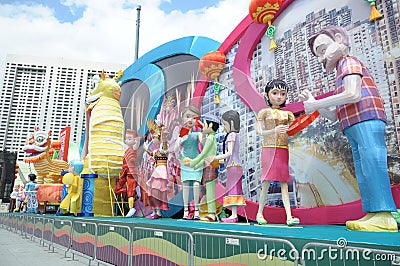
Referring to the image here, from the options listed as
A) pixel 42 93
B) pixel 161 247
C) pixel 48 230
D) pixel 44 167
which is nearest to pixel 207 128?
pixel 161 247

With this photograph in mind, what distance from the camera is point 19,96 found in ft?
95.1

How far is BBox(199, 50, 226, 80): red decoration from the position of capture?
5258mm

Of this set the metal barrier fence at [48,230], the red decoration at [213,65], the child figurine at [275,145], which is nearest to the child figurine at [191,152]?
the child figurine at [275,145]

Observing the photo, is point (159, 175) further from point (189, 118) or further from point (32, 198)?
point (32, 198)

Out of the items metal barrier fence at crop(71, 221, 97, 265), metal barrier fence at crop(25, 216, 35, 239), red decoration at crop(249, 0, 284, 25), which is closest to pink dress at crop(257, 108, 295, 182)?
red decoration at crop(249, 0, 284, 25)

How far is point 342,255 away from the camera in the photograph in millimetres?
1516

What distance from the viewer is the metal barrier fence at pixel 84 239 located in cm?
409

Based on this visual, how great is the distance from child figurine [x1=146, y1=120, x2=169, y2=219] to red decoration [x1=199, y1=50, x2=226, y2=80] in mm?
1274

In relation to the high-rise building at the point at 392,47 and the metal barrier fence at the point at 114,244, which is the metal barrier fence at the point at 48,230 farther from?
the high-rise building at the point at 392,47

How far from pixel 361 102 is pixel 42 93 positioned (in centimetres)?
3149

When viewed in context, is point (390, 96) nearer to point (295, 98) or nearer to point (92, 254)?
point (295, 98)

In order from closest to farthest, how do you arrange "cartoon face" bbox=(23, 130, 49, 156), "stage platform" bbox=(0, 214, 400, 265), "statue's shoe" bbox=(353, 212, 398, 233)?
"stage platform" bbox=(0, 214, 400, 265), "statue's shoe" bbox=(353, 212, 398, 233), "cartoon face" bbox=(23, 130, 49, 156)

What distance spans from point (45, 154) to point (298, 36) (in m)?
8.15

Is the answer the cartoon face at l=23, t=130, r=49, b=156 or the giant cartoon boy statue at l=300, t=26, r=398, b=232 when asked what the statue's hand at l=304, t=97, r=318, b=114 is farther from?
the cartoon face at l=23, t=130, r=49, b=156
